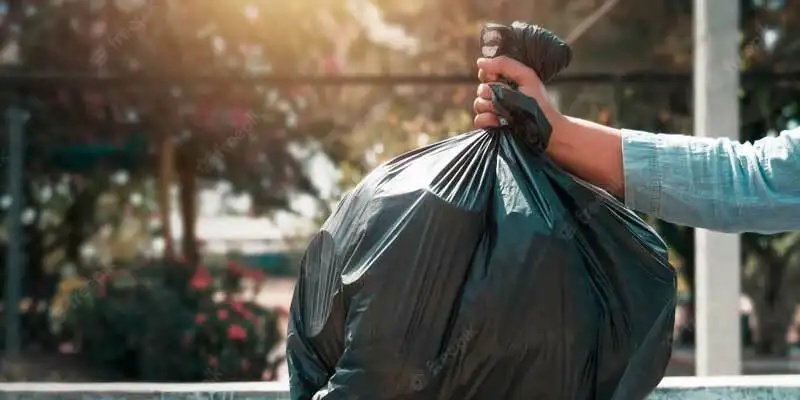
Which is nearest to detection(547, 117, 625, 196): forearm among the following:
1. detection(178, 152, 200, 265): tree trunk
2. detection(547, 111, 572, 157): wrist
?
detection(547, 111, 572, 157): wrist

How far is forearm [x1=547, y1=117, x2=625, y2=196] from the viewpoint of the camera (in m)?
1.42

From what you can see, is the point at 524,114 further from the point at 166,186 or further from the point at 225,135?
the point at 166,186

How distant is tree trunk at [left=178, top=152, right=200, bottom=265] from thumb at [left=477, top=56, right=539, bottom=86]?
479 cm

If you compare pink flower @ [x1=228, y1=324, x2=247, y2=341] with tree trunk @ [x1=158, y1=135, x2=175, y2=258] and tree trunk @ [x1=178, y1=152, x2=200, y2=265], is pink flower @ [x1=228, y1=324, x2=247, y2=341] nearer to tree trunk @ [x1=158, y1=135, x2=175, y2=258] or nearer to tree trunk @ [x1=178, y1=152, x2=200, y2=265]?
tree trunk @ [x1=158, y1=135, x2=175, y2=258]

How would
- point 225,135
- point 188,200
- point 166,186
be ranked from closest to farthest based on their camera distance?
point 225,135, point 166,186, point 188,200

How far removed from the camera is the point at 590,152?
143cm

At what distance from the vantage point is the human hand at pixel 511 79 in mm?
1450

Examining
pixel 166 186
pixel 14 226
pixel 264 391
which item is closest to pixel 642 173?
pixel 264 391

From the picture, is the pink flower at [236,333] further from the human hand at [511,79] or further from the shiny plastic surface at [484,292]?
the human hand at [511,79]

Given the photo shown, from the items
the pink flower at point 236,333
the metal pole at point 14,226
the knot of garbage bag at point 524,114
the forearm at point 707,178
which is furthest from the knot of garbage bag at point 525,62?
the metal pole at point 14,226

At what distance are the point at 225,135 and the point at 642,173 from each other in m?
4.57

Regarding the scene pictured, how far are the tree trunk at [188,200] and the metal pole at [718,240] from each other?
3473 mm

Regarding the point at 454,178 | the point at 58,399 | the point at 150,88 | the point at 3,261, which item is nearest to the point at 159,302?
the point at 150,88

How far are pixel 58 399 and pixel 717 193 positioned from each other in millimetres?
1569
